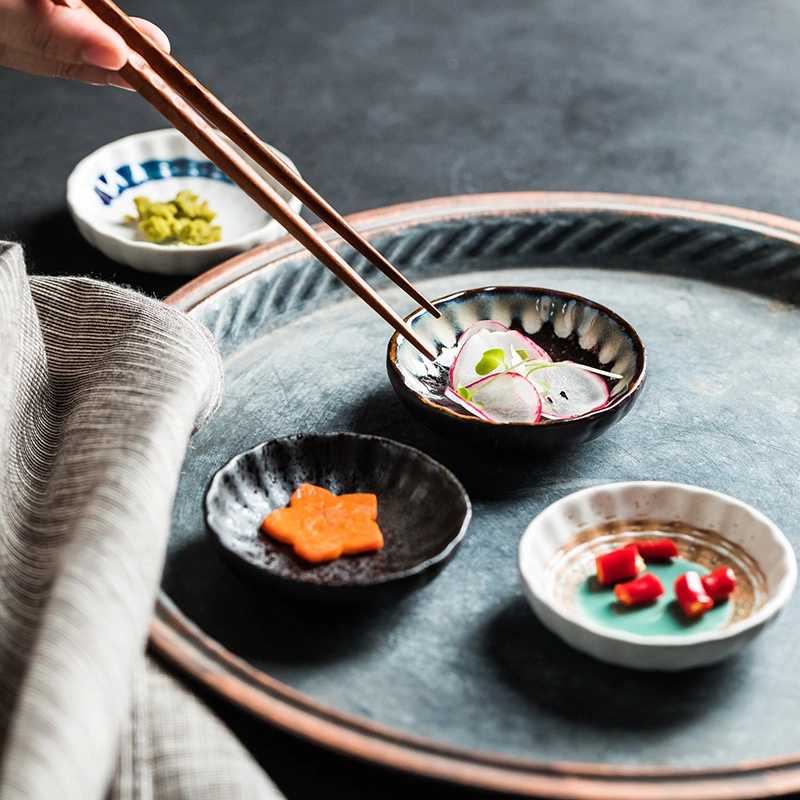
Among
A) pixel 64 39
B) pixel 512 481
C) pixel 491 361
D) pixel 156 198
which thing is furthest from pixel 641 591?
pixel 156 198

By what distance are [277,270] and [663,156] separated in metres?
1.06

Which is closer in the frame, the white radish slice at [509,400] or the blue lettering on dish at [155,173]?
the white radish slice at [509,400]

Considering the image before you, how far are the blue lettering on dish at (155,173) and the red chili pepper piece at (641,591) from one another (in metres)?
1.19

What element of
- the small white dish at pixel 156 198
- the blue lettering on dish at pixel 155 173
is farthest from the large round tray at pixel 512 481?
the blue lettering on dish at pixel 155 173

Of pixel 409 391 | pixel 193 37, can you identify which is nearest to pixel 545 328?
pixel 409 391

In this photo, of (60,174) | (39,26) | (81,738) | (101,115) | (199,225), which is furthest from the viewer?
(101,115)

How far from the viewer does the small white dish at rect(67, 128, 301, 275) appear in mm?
1562

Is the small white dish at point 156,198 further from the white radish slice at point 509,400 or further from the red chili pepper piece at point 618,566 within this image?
the red chili pepper piece at point 618,566

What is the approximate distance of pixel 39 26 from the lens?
1063mm

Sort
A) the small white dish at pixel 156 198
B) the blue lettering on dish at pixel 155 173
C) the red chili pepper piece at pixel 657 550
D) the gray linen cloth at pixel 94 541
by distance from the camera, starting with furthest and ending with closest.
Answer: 1. the blue lettering on dish at pixel 155 173
2. the small white dish at pixel 156 198
3. the red chili pepper piece at pixel 657 550
4. the gray linen cloth at pixel 94 541

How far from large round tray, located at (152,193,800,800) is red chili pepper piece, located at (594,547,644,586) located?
8 cm

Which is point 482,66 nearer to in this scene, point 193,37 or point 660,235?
point 193,37

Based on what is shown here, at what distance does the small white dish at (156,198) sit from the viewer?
5.13ft

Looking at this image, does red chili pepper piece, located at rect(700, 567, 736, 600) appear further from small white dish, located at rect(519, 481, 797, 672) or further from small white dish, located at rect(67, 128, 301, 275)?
small white dish, located at rect(67, 128, 301, 275)
